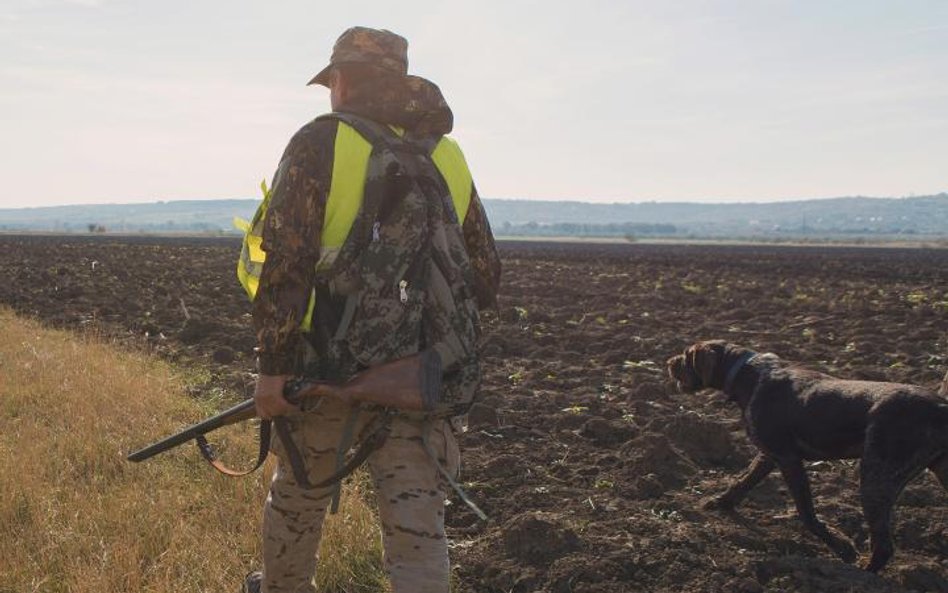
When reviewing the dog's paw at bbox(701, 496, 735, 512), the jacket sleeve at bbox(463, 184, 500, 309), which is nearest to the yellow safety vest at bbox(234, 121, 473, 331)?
the jacket sleeve at bbox(463, 184, 500, 309)

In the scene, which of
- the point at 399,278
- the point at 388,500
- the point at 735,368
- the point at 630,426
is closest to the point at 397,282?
the point at 399,278

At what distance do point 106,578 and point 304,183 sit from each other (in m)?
2.43

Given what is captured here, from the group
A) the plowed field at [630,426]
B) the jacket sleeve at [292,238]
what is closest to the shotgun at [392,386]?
the jacket sleeve at [292,238]

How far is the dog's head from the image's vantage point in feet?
20.6

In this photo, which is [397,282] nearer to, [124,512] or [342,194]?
[342,194]

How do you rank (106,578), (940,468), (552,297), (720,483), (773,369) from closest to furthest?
(106,578)
(940,468)
(773,369)
(720,483)
(552,297)

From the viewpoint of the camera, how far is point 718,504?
5.82 metres

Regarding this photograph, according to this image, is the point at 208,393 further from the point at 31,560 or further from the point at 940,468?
the point at 940,468

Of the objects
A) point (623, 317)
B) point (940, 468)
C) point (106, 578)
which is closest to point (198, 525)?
point (106, 578)

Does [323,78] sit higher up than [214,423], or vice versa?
[323,78]

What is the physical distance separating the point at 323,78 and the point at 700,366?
3.95 metres

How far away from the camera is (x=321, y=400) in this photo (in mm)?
3156

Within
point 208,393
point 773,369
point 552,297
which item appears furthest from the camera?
point 552,297

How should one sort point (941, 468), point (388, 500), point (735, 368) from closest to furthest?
1. point (388, 500)
2. point (941, 468)
3. point (735, 368)
